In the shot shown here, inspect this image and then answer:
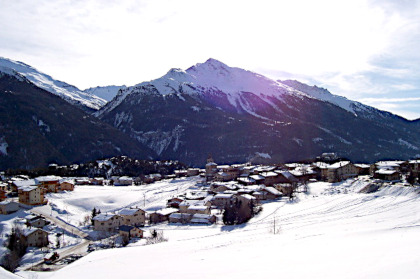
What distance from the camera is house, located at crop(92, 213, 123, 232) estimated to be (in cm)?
3831

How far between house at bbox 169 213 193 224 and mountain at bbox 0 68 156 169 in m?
72.7

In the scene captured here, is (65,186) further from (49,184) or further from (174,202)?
(174,202)

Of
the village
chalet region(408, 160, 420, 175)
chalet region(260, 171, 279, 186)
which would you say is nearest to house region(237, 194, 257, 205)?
the village

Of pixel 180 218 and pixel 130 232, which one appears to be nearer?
pixel 130 232

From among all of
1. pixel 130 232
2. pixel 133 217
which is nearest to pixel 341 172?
pixel 133 217

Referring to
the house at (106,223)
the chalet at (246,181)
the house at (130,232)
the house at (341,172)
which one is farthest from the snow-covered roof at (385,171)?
the house at (106,223)

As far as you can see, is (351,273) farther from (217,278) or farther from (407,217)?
(407,217)

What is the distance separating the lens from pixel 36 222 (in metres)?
37.9

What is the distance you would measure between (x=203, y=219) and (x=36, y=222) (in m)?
17.6

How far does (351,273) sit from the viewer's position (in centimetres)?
942

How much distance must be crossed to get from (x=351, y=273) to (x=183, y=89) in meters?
192

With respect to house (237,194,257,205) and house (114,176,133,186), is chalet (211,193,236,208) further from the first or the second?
house (114,176,133,186)

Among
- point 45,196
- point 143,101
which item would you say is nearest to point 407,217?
point 45,196

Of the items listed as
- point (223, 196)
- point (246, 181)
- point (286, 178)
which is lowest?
point (223, 196)
